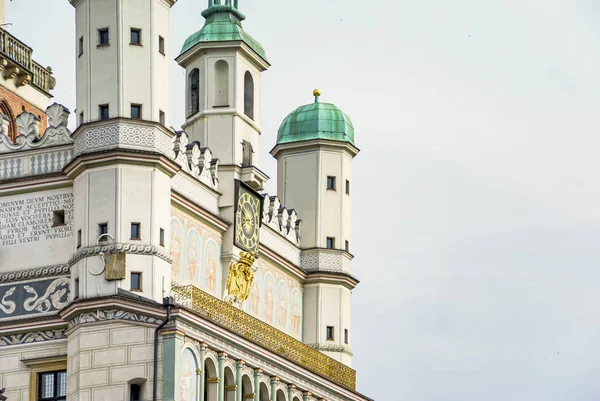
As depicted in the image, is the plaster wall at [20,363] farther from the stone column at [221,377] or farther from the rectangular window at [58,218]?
the stone column at [221,377]

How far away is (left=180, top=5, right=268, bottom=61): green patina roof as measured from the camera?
54.2 metres

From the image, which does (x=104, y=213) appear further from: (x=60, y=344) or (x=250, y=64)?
(x=250, y=64)

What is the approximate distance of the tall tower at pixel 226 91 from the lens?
175ft

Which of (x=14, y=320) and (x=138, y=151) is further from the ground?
(x=138, y=151)

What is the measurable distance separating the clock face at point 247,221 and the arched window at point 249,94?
271 centimetres

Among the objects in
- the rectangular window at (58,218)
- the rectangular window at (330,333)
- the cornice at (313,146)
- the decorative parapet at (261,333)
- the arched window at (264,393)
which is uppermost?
the cornice at (313,146)

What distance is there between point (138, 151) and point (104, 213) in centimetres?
172

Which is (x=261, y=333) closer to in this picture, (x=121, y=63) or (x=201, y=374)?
(x=201, y=374)

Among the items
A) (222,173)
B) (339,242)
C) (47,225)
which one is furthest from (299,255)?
(47,225)

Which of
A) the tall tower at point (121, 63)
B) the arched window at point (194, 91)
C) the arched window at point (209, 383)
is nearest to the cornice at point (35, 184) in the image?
the tall tower at point (121, 63)

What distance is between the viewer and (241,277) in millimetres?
52562

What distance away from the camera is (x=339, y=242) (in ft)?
191

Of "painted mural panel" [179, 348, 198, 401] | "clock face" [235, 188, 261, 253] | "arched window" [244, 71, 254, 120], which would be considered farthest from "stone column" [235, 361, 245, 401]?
"arched window" [244, 71, 254, 120]

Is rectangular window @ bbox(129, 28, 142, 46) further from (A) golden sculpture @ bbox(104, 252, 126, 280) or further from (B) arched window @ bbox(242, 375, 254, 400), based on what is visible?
(B) arched window @ bbox(242, 375, 254, 400)
